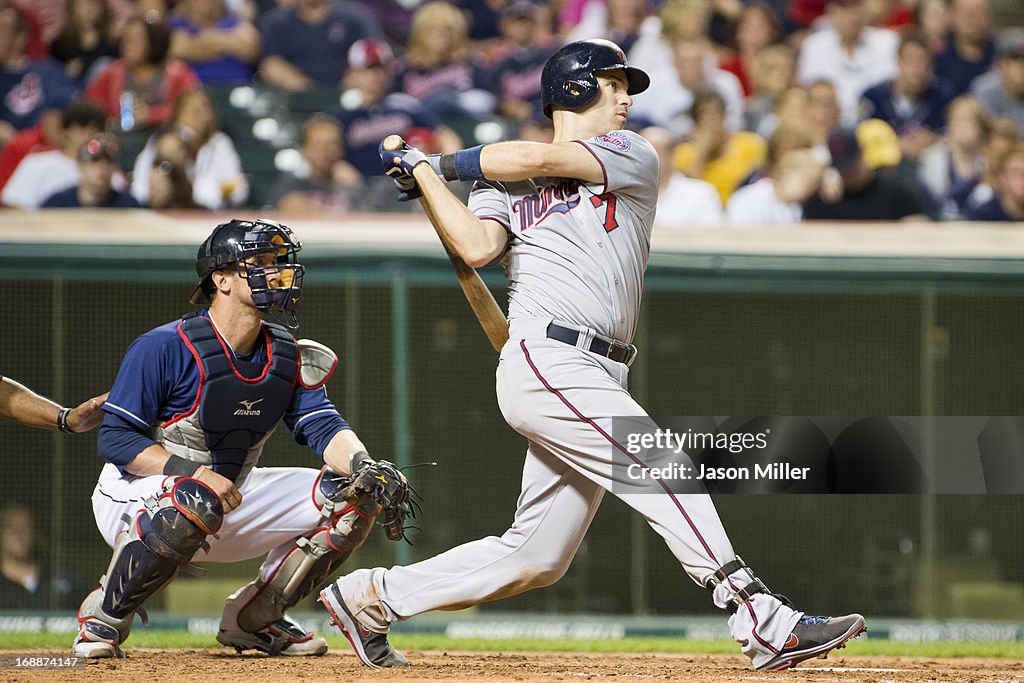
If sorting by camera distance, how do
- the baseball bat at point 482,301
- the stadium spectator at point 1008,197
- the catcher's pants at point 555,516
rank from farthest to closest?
the stadium spectator at point 1008,197 < the baseball bat at point 482,301 < the catcher's pants at point 555,516

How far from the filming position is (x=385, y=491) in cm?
402

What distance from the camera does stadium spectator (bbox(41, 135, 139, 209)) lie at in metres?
7.81

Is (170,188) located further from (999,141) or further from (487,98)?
(999,141)

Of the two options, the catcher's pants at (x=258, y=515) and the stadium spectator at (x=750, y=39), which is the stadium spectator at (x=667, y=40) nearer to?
the stadium spectator at (x=750, y=39)

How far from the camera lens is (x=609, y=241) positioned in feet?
12.2

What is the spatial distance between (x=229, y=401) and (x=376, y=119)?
4.73 meters

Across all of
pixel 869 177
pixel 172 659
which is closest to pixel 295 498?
pixel 172 659

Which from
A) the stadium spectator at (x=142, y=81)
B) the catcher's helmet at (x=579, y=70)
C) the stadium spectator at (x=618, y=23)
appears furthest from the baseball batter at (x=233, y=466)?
the stadium spectator at (x=618, y=23)

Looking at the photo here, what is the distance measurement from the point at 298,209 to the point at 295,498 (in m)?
3.91

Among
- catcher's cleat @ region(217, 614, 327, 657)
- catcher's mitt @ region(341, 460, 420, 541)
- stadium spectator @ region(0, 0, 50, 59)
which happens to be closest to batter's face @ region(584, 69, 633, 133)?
catcher's mitt @ region(341, 460, 420, 541)

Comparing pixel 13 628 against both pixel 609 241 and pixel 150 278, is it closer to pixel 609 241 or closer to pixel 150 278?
pixel 150 278

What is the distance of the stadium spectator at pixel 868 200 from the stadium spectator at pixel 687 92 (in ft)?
3.84

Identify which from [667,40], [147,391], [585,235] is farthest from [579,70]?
[667,40]

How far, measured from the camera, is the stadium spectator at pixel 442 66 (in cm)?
902
